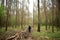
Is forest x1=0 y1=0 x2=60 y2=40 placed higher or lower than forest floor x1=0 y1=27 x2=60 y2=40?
higher

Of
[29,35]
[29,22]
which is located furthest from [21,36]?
[29,22]

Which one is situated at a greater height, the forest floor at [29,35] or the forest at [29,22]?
the forest at [29,22]

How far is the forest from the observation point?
12.2 feet

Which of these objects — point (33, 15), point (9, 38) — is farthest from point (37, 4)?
point (9, 38)

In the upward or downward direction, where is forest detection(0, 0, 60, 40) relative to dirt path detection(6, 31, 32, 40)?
upward

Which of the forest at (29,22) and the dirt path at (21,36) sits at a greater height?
the forest at (29,22)

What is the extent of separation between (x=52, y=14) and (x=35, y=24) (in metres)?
0.62

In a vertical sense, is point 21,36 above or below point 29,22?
below

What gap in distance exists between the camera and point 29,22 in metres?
3.98

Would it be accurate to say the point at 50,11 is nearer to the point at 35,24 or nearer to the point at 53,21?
the point at 53,21

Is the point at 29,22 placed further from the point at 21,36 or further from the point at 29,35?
the point at 21,36

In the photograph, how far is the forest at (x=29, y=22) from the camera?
3717 mm

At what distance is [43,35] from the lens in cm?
369

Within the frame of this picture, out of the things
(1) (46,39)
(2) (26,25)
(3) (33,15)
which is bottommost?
(1) (46,39)
